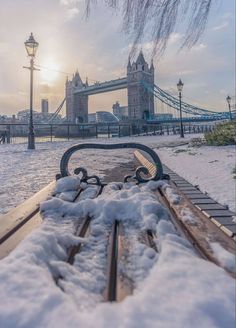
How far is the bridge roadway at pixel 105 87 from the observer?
177 feet

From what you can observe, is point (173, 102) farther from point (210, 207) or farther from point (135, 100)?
point (210, 207)

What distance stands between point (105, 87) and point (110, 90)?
1668 millimetres

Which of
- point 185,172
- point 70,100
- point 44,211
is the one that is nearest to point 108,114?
point 70,100

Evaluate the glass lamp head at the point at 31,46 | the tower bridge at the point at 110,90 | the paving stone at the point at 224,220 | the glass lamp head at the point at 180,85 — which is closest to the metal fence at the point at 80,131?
the glass lamp head at the point at 180,85

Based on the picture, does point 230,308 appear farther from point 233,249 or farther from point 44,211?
point 44,211

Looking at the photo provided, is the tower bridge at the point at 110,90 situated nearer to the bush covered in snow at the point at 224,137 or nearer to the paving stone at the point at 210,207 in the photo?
the bush covered in snow at the point at 224,137

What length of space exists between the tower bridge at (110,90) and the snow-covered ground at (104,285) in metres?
34.7

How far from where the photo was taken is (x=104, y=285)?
875 millimetres

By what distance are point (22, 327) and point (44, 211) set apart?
3.25 feet

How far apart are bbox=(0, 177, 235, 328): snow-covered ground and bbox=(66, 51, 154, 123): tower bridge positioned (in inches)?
1365

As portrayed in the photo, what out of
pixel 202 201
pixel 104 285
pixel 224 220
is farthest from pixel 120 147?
pixel 104 285

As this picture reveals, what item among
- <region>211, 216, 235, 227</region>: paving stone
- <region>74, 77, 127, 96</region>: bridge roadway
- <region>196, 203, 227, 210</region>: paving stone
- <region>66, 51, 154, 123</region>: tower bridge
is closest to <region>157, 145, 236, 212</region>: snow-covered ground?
<region>196, 203, 227, 210</region>: paving stone

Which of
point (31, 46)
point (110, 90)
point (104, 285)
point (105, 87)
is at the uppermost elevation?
point (105, 87)

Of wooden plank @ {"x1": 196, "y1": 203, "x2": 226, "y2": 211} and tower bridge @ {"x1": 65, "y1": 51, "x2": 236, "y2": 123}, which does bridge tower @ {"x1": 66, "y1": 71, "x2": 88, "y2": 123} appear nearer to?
tower bridge @ {"x1": 65, "y1": 51, "x2": 236, "y2": 123}
